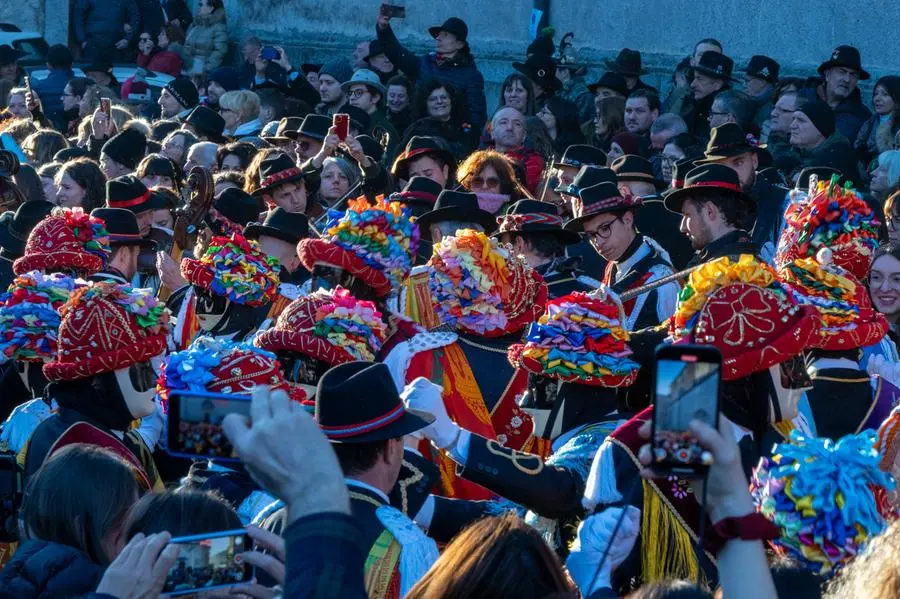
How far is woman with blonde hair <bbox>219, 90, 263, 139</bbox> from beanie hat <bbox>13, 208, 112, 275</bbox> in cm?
587

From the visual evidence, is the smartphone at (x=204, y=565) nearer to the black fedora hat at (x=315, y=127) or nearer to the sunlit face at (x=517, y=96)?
the black fedora hat at (x=315, y=127)

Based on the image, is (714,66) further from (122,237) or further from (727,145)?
(122,237)

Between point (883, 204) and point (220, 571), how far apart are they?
7.12 metres

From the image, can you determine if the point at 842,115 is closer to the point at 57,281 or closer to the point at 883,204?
the point at 883,204

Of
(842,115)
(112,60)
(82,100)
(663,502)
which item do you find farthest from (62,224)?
(112,60)

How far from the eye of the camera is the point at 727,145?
919 centimetres

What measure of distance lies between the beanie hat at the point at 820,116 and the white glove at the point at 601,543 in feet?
21.5

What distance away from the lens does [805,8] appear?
13805 millimetres

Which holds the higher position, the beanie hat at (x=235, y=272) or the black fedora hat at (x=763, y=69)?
the black fedora hat at (x=763, y=69)

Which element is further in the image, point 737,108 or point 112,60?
point 112,60

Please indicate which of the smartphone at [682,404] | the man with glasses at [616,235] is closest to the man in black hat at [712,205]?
the man with glasses at [616,235]

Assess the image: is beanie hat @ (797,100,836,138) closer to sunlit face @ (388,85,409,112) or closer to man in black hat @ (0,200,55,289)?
sunlit face @ (388,85,409,112)

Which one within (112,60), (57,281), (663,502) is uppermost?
(663,502)

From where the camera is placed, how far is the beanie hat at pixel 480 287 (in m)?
6.41
